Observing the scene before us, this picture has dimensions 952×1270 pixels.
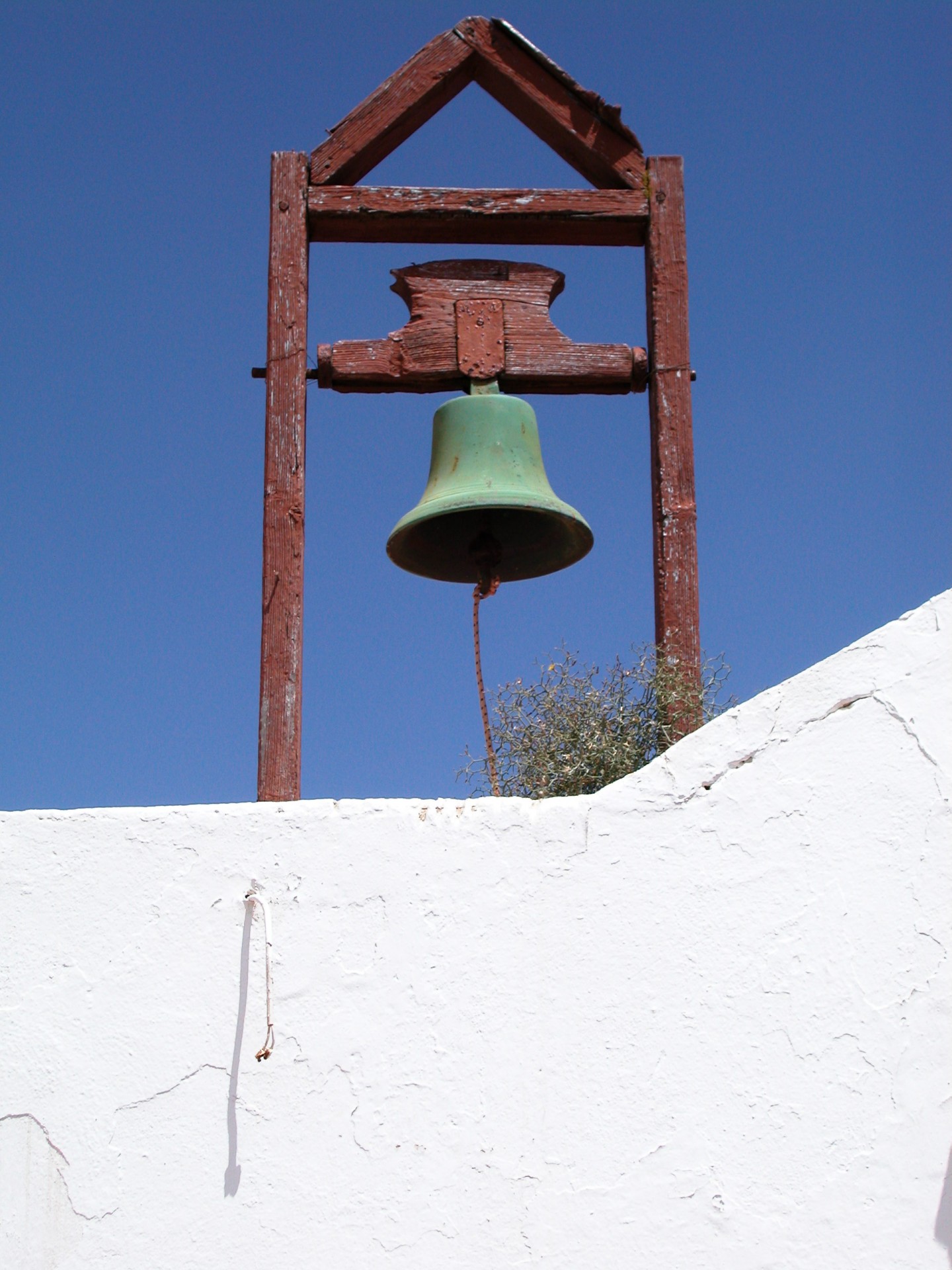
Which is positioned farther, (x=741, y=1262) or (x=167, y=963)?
(x=167, y=963)

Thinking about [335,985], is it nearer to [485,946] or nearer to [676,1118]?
[485,946]

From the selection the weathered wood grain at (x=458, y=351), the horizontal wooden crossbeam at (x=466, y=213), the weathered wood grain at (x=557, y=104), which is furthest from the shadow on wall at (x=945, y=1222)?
the weathered wood grain at (x=557, y=104)

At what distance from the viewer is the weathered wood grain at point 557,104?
347 cm

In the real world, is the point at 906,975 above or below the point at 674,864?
below

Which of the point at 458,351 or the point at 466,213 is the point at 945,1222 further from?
the point at 466,213

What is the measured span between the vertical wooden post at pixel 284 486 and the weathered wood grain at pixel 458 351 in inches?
4.5

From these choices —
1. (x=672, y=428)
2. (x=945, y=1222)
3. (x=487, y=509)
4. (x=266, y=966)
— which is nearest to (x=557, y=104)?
(x=672, y=428)

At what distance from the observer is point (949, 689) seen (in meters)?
2.55

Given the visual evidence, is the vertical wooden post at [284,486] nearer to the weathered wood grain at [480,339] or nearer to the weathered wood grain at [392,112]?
the weathered wood grain at [392,112]

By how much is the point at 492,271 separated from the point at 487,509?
658mm

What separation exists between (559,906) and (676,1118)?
41 cm

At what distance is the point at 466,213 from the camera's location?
3.40 meters

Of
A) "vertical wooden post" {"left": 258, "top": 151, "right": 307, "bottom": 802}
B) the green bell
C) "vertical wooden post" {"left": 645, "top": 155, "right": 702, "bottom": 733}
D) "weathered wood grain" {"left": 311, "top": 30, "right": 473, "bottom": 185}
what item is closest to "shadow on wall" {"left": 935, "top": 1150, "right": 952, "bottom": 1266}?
"vertical wooden post" {"left": 645, "top": 155, "right": 702, "bottom": 733}

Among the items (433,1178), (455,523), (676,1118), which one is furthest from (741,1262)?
(455,523)
